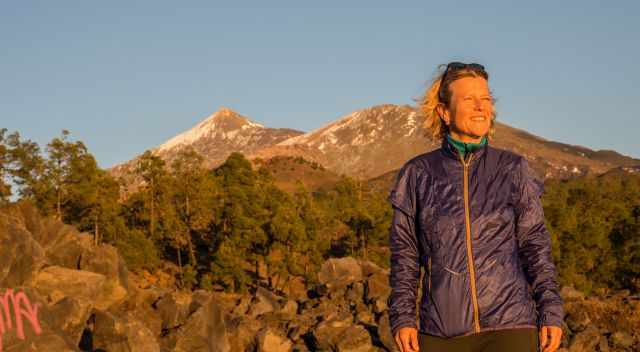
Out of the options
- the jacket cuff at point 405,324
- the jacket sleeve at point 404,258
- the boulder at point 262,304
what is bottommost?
the boulder at point 262,304

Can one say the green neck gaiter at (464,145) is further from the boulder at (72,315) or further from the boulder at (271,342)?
the boulder at (271,342)

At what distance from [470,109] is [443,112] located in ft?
0.87

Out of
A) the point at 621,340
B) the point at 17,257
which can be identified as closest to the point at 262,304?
the point at 17,257

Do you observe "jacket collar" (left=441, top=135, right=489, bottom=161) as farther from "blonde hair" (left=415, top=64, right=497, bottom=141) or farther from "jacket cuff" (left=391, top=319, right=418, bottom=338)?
"jacket cuff" (left=391, top=319, right=418, bottom=338)

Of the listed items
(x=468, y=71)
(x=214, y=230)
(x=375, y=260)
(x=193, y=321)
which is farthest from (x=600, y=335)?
(x=214, y=230)

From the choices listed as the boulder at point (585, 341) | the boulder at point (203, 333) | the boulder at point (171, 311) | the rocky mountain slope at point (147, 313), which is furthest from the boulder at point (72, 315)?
the boulder at point (585, 341)

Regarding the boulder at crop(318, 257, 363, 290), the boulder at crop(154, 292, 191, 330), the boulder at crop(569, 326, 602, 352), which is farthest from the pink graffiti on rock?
the boulder at crop(318, 257, 363, 290)

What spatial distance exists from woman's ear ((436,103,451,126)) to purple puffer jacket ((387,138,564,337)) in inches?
9.5

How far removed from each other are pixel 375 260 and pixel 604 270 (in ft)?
55.4

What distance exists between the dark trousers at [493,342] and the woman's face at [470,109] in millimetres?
1071

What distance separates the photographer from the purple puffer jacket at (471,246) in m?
4.15

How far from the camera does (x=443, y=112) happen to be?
476 cm

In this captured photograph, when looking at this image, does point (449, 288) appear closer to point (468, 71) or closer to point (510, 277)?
point (510, 277)

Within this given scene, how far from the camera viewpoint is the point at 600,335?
29.5 meters
